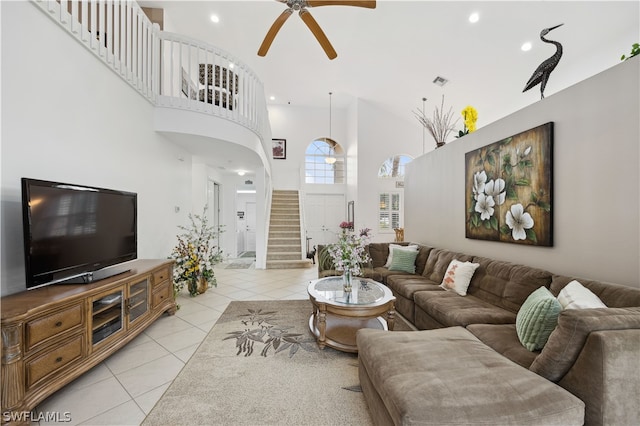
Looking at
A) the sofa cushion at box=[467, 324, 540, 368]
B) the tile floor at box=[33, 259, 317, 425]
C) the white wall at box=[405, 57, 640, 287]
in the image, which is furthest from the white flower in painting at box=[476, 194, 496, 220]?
the tile floor at box=[33, 259, 317, 425]

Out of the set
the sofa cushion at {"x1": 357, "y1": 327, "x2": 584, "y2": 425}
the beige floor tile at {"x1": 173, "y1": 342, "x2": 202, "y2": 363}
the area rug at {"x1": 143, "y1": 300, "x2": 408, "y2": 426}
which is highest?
the sofa cushion at {"x1": 357, "y1": 327, "x2": 584, "y2": 425}

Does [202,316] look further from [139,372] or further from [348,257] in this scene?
[348,257]

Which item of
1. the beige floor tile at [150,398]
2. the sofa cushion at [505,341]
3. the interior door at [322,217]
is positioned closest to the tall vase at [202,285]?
the beige floor tile at [150,398]

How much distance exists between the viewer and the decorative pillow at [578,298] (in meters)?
1.51

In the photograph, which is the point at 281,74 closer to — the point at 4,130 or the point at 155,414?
the point at 4,130

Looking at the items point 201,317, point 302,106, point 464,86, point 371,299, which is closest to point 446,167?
point 371,299

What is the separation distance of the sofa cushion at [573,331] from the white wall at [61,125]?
3.36 meters

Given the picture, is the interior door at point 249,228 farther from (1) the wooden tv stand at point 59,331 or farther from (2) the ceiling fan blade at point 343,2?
(2) the ceiling fan blade at point 343,2

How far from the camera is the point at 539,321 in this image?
5.03 ft

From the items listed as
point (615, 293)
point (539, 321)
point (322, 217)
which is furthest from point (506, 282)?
point (322, 217)

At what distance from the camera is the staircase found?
5.98 m

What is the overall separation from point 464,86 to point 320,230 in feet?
19.0

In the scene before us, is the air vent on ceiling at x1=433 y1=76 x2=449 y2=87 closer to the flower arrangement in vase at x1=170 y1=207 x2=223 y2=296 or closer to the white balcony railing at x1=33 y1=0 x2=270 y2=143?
the white balcony railing at x1=33 y1=0 x2=270 y2=143

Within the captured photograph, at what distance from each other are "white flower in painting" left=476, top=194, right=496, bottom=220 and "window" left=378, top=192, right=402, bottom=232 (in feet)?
17.0
